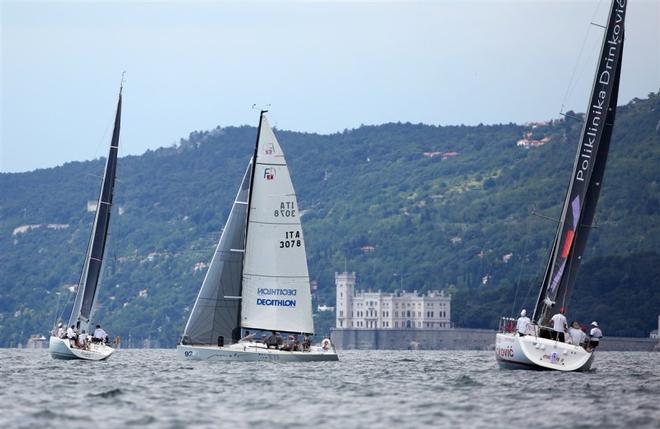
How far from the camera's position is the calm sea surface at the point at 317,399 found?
35.7m

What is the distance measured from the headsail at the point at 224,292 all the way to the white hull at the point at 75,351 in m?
5.54

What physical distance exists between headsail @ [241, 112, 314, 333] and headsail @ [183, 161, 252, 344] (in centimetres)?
46

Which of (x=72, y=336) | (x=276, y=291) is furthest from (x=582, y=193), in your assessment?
(x=72, y=336)

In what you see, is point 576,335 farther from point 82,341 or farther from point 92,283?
point 92,283

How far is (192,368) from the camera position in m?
56.0

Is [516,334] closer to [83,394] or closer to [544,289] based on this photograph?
[544,289]

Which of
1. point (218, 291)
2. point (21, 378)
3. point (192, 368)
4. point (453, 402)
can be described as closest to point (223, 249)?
point (218, 291)

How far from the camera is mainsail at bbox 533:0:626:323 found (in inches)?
2055

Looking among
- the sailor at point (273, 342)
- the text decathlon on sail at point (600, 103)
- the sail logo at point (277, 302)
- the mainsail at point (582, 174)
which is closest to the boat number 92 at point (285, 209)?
the sail logo at point (277, 302)

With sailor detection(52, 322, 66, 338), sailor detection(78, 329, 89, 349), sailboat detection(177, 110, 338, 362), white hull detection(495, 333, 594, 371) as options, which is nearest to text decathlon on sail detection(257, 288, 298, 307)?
sailboat detection(177, 110, 338, 362)

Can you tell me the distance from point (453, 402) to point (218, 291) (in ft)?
68.6

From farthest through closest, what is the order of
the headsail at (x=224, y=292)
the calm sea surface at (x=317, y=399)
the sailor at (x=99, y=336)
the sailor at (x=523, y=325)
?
Result: the sailor at (x=99, y=336) < the headsail at (x=224, y=292) < the sailor at (x=523, y=325) < the calm sea surface at (x=317, y=399)

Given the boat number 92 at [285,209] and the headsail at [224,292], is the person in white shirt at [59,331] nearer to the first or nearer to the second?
the headsail at [224,292]

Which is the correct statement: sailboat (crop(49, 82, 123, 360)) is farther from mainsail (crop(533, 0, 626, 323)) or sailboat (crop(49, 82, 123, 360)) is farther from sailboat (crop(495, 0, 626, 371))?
mainsail (crop(533, 0, 626, 323))
